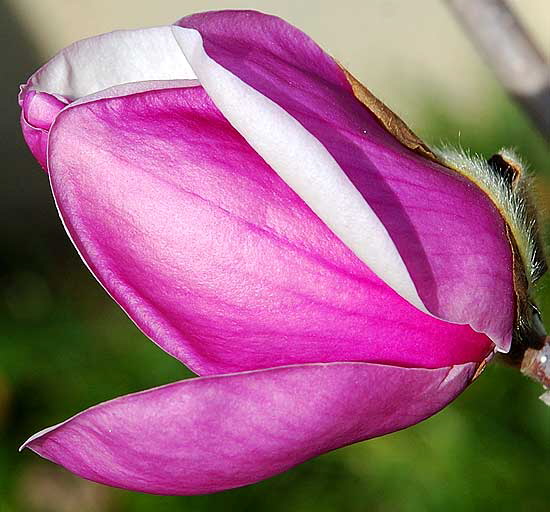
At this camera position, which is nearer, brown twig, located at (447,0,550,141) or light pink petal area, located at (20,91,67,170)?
light pink petal area, located at (20,91,67,170)

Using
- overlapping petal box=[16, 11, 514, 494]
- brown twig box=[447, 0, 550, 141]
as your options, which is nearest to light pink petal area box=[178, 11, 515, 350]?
overlapping petal box=[16, 11, 514, 494]

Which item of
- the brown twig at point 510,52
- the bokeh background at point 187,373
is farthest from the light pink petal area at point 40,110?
the bokeh background at point 187,373

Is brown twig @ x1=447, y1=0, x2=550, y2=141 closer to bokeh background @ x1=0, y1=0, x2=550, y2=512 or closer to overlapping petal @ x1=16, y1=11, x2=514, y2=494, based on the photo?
overlapping petal @ x1=16, y1=11, x2=514, y2=494

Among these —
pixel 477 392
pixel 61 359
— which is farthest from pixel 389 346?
pixel 61 359

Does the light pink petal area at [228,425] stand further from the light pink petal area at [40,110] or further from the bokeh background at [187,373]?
the bokeh background at [187,373]

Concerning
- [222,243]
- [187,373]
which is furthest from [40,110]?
[187,373]

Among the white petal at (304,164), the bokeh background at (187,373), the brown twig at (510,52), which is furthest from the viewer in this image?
the bokeh background at (187,373)

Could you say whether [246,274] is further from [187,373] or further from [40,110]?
[187,373]
